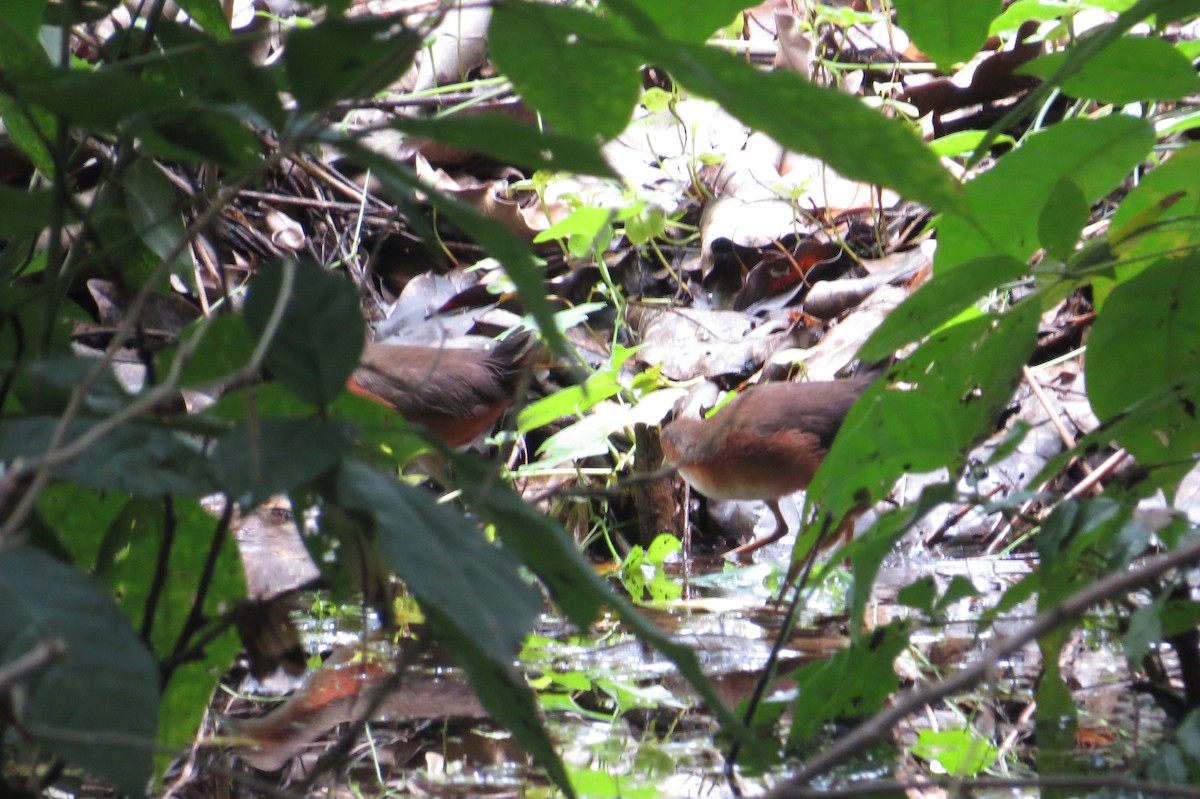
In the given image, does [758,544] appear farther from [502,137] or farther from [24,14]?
[502,137]

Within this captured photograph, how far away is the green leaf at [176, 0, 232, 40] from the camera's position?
1001 mm

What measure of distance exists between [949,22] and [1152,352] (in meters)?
0.35

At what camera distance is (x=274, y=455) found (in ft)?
1.59

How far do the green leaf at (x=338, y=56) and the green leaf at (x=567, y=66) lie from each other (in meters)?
0.09

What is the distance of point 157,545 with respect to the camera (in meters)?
0.76

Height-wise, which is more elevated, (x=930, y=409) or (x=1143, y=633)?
(x=930, y=409)

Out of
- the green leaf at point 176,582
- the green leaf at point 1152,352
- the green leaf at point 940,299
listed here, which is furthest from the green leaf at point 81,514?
the green leaf at point 1152,352

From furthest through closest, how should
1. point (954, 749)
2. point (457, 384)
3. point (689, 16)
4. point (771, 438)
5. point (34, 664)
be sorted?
point (457, 384) → point (771, 438) → point (954, 749) → point (689, 16) → point (34, 664)

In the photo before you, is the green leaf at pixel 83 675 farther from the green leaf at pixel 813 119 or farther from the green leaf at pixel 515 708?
the green leaf at pixel 813 119

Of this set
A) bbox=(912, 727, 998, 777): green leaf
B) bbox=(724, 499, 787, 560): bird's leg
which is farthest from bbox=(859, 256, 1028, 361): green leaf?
bbox=(724, 499, 787, 560): bird's leg

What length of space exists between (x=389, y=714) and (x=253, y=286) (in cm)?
92

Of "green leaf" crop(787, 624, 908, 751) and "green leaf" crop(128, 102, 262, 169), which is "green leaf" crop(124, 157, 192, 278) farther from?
"green leaf" crop(787, 624, 908, 751)

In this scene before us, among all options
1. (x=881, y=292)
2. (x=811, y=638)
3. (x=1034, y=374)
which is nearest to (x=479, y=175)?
(x=881, y=292)

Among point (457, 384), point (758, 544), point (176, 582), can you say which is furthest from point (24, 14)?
point (457, 384)
